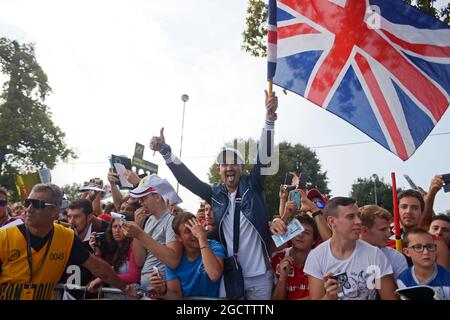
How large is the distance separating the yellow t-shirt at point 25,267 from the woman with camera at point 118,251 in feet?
2.10

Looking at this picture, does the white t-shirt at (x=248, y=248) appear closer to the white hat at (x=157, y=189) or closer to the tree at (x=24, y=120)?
the white hat at (x=157, y=189)

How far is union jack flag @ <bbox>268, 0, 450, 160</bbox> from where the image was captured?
4.80 meters

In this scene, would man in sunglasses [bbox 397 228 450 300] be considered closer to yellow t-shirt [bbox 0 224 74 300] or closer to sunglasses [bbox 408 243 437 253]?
sunglasses [bbox 408 243 437 253]

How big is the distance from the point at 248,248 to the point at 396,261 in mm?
1257

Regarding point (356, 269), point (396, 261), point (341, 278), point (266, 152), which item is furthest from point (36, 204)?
point (396, 261)

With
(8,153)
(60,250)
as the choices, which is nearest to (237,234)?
(60,250)

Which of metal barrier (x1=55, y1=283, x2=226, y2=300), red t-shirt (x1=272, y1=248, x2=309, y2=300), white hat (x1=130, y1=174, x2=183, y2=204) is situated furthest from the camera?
white hat (x1=130, y1=174, x2=183, y2=204)

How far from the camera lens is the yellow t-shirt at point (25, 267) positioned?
10.4 feet

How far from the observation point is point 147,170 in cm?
689

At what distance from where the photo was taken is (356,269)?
309cm

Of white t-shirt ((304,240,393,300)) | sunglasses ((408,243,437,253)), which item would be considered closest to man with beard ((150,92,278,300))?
white t-shirt ((304,240,393,300))

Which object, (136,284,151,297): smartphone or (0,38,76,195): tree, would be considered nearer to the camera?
(136,284,151,297): smartphone

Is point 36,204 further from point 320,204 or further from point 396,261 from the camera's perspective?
point 320,204

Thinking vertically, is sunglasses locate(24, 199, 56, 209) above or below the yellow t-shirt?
above
